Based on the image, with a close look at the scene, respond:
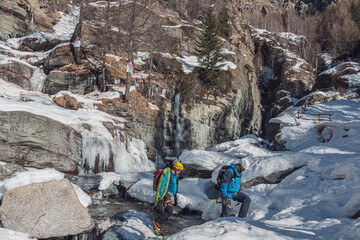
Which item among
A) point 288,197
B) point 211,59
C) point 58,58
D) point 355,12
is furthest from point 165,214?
point 355,12

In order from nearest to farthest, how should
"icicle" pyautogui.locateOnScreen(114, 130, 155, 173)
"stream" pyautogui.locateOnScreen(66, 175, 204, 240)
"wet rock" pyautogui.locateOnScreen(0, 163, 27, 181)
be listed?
"stream" pyautogui.locateOnScreen(66, 175, 204, 240)
"wet rock" pyautogui.locateOnScreen(0, 163, 27, 181)
"icicle" pyautogui.locateOnScreen(114, 130, 155, 173)

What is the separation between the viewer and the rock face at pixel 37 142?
38.9 ft

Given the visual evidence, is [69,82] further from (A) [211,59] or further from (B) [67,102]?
(A) [211,59]

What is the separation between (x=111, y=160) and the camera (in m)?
15.5

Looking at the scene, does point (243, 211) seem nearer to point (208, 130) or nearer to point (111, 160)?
point (111, 160)

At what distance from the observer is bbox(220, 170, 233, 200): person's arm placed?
255 inches

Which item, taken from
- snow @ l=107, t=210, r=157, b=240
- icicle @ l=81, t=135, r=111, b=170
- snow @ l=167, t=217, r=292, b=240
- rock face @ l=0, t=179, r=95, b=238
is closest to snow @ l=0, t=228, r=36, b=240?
rock face @ l=0, t=179, r=95, b=238

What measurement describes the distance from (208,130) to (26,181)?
22238 millimetres

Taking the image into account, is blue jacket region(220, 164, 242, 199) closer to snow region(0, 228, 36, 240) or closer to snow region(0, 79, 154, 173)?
snow region(0, 228, 36, 240)

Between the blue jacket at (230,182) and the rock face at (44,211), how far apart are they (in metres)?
3.91

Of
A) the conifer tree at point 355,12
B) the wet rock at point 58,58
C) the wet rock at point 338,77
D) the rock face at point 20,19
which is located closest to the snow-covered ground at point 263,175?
the wet rock at point 58,58

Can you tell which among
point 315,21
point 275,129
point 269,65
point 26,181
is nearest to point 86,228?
point 26,181

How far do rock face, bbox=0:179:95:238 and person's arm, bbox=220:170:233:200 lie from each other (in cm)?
384

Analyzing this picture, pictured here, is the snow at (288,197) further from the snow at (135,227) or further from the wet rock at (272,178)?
the snow at (135,227)
